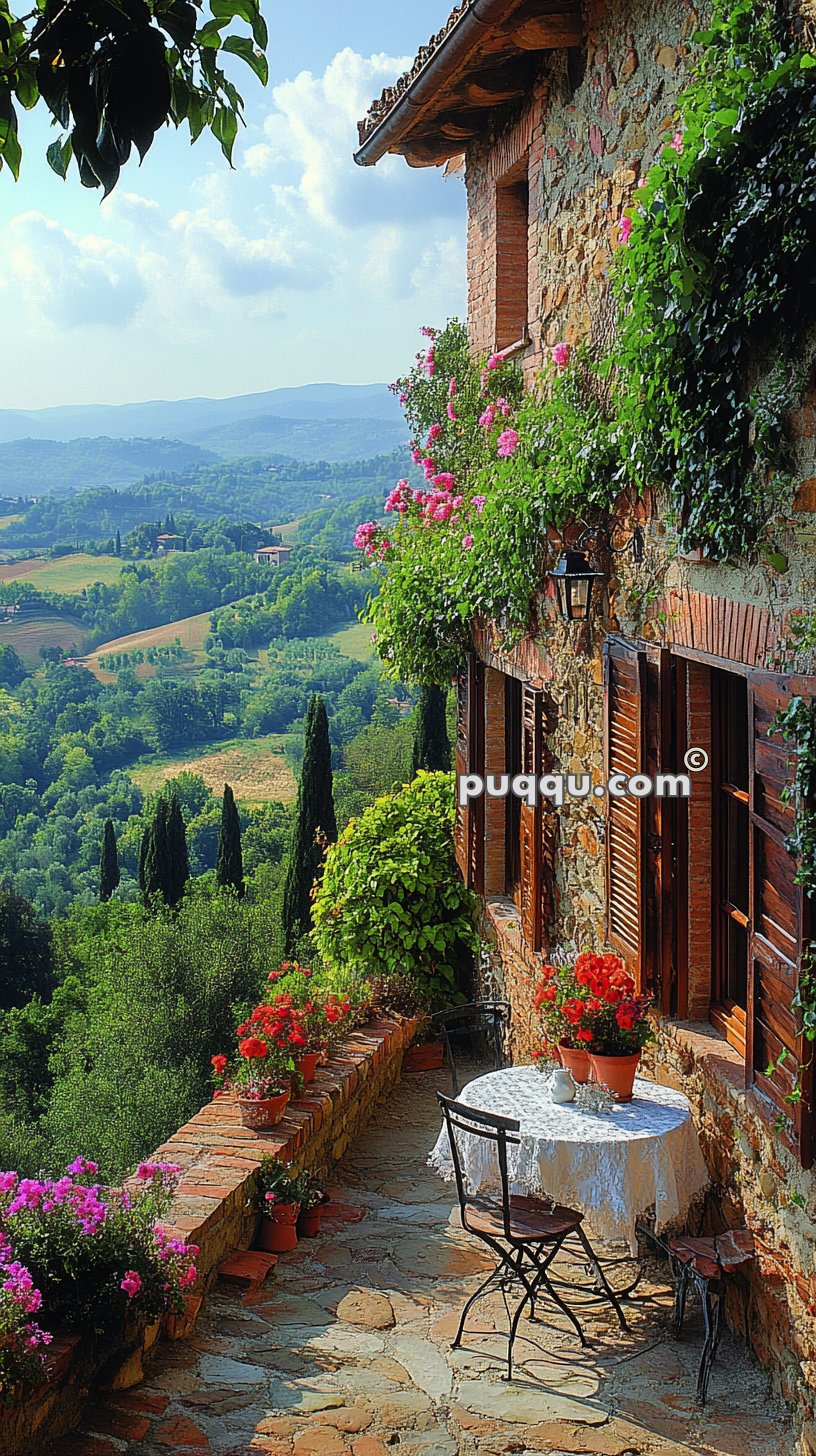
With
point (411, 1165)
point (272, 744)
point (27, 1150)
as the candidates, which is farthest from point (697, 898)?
point (272, 744)

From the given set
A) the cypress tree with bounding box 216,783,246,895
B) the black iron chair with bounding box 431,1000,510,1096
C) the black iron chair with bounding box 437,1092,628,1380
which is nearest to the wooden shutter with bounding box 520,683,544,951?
the black iron chair with bounding box 431,1000,510,1096

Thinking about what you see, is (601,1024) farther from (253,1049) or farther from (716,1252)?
(253,1049)

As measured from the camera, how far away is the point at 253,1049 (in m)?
5.80

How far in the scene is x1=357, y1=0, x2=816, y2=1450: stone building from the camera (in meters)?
3.59

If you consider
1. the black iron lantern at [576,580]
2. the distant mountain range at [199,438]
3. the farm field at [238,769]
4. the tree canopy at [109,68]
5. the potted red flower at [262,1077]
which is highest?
the distant mountain range at [199,438]

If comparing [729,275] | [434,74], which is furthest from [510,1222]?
[434,74]

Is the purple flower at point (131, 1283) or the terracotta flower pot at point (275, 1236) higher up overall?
the purple flower at point (131, 1283)

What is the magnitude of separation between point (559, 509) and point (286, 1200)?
3.34m

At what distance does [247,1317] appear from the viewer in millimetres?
4648

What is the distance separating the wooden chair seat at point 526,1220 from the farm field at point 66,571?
7346 cm

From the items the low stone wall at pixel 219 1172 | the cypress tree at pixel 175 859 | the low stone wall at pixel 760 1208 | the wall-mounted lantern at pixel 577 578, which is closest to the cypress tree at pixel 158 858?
the cypress tree at pixel 175 859

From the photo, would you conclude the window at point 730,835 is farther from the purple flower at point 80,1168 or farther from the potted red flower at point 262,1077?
the purple flower at point 80,1168

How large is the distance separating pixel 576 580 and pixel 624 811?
42.1 inches

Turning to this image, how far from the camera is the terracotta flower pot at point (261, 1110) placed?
5.70m
